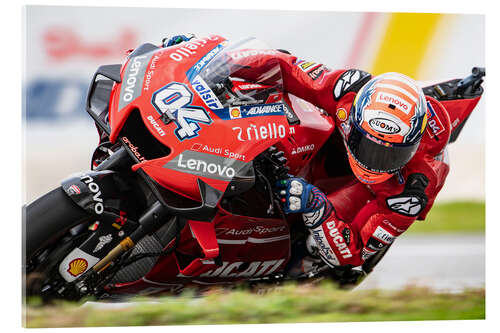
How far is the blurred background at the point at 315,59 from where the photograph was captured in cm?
304

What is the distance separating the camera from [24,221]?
99.9 inches

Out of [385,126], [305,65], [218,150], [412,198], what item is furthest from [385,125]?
[218,150]

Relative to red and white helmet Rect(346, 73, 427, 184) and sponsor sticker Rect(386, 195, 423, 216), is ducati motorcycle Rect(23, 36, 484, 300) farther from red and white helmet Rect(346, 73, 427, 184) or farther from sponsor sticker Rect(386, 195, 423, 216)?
sponsor sticker Rect(386, 195, 423, 216)

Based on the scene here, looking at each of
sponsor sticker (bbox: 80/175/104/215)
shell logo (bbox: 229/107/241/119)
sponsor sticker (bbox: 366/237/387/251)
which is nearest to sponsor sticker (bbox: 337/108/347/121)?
sponsor sticker (bbox: 366/237/387/251)

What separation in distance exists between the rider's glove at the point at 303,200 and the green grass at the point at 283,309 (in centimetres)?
44

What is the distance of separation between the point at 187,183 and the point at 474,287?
76.8 inches

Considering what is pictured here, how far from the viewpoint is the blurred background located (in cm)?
304

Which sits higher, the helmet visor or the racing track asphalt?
the helmet visor

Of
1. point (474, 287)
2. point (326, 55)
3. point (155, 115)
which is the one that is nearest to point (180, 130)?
point (155, 115)

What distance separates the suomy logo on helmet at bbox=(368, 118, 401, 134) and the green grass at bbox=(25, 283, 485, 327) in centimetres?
94

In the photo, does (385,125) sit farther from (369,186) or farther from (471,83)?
(471,83)

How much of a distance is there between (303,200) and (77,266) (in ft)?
3.36

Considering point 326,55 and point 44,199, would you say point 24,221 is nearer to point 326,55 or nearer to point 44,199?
point 44,199

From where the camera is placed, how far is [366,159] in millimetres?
2953
